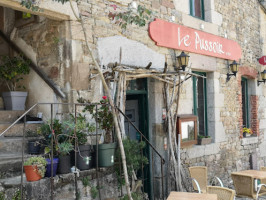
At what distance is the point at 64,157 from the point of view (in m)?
3.44

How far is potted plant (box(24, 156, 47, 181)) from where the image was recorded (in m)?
3.15

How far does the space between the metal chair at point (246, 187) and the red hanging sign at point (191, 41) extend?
2579 mm

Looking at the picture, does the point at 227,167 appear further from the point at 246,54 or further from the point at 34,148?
the point at 34,148

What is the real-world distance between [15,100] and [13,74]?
1.27ft

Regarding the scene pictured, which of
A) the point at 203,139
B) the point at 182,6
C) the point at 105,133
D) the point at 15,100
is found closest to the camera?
the point at 105,133

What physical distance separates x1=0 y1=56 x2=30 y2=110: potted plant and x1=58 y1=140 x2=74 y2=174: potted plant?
1478 millimetres

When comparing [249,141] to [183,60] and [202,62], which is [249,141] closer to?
[202,62]

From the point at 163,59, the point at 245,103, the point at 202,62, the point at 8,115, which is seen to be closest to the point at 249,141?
the point at 245,103

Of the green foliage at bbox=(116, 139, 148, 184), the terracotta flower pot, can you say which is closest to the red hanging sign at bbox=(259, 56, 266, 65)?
the green foliage at bbox=(116, 139, 148, 184)

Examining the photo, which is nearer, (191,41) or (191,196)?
(191,196)

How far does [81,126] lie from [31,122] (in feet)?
3.10

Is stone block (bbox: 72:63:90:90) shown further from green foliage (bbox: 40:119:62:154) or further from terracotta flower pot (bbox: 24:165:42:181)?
terracotta flower pot (bbox: 24:165:42:181)

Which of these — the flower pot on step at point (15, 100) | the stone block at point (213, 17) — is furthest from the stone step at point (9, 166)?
the stone block at point (213, 17)

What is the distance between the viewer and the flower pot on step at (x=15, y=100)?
459 centimetres
